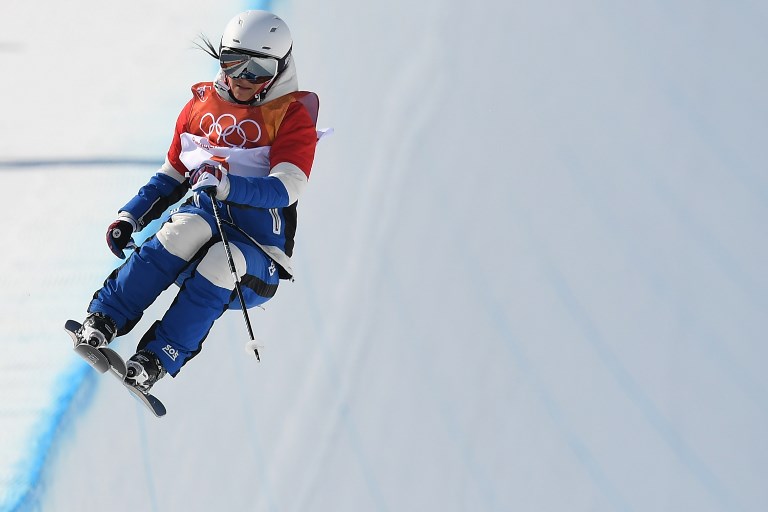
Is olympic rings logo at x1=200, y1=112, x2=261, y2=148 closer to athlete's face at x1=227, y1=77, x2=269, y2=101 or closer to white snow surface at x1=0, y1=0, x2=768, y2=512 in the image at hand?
athlete's face at x1=227, y1=77, x2=269, y2=101

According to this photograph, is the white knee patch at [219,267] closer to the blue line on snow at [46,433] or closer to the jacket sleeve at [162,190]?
the jacket sleeve at [162,190]

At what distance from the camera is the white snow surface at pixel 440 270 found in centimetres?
379

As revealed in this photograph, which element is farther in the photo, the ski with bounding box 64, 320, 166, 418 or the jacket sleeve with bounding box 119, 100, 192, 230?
the jacket sleeve with bounding box 119, 100, 192, 230

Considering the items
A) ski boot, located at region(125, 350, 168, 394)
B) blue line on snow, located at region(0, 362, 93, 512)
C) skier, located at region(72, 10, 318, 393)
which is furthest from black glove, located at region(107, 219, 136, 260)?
blue line on snow, located at region(0, 362, 93, 512)

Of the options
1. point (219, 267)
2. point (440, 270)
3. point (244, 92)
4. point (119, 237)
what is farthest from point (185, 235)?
point (440, 270)

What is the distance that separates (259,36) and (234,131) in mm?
303

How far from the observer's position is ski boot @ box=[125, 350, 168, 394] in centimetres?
373

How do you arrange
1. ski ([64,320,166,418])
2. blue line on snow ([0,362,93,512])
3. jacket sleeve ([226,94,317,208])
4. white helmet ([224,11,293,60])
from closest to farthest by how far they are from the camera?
ski ([64,320,166,418])
jacket sleeve ([226,94,317,208])
white helmet ([224,11,293,60])
blue line on snow ([0,362,93,512])

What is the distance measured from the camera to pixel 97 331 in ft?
12.3

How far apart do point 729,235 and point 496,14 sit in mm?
1389

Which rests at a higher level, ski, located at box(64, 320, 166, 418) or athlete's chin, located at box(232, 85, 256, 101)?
athlete's chin, located at box(232, 85, 256, 101)

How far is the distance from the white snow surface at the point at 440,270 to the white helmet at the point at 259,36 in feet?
3.26

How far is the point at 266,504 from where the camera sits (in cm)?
501

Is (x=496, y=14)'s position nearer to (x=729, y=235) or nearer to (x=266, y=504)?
(x=729, y=235)
